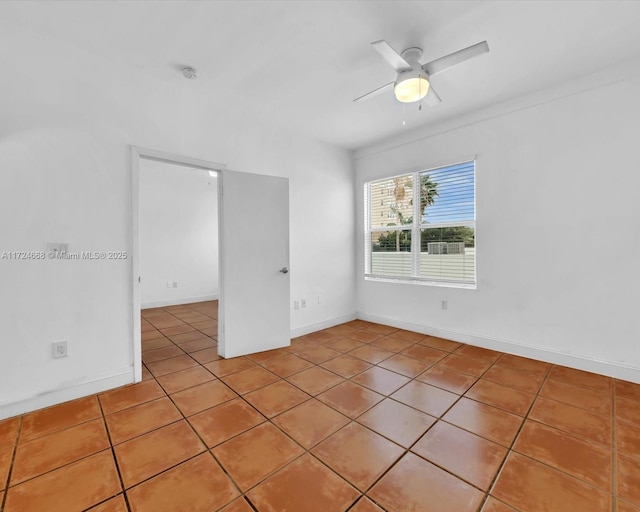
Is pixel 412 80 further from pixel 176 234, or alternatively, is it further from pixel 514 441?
pixel 176 234

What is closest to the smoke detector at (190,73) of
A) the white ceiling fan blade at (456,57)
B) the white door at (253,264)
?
the white door at (253,264)

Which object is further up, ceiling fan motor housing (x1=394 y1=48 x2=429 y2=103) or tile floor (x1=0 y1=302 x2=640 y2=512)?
ceiling fan motor housing (x1=394 y1=48 x2=429 y2=103)

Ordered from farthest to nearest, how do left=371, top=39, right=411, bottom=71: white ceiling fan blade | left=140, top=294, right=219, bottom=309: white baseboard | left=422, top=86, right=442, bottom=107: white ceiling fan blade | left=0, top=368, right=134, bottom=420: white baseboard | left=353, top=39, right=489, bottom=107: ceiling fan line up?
1. left=140, top=294, right=219, bottom=309: white baseboard
2. left=422, top=86, right=442, bottom=107: white ceiling fan blade
3. left=0, top=368, right=134, bottom=420: white baseboard
4. left=353, top=39, right=489, bottom=107: ceiling fan
5. left=371, top=39, right=411, bottom=71: white ceiling fan blade

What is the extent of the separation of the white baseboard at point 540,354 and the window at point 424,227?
2.13 feet

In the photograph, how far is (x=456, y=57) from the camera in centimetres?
199

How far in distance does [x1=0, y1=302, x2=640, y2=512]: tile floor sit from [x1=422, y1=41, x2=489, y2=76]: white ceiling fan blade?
2.51 metres

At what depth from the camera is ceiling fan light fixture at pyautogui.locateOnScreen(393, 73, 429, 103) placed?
7.03ft

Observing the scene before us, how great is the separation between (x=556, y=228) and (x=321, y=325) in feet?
9.90

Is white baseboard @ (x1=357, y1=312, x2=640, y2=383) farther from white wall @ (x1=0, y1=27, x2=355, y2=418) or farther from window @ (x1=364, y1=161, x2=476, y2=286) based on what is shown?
white wall @ (x1=0, y1=27, x2=355, y2=418)

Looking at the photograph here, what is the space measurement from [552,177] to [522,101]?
0.88 metres

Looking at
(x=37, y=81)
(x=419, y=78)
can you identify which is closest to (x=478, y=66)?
(x=419, y=78)

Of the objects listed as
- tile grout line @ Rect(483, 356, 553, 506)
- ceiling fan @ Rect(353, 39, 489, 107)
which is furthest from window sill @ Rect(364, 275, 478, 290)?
ceiling fan @ Rect(353, 39, 489, 107)

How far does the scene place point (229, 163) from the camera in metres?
3.24

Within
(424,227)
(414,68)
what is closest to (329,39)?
(414,68)
